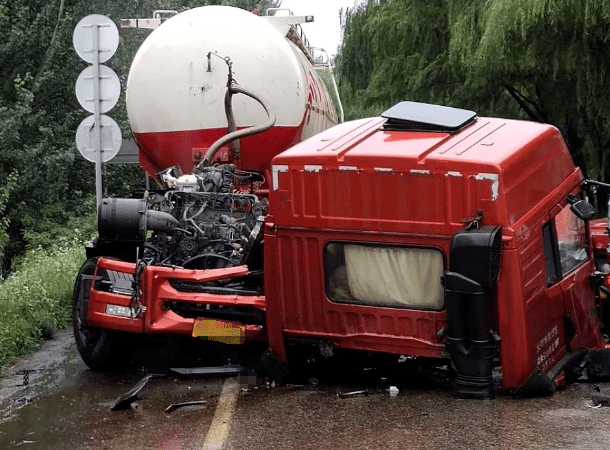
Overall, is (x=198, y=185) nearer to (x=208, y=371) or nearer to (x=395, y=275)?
(x=208, y=371)

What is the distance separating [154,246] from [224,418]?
101 inches

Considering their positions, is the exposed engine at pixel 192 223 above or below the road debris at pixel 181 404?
above

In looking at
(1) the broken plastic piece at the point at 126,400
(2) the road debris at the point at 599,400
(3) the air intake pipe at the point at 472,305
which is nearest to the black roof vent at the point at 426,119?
(3) the air intake pipe at the point at 472,305

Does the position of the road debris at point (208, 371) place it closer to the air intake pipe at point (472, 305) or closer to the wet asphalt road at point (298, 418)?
the wet asphalt road at point (298, 418)

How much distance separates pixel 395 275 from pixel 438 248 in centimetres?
41

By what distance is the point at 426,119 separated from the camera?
8523 millimetres

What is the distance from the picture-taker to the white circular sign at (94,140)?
40.2 feet

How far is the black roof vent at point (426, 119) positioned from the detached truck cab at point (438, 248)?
0.05 ft

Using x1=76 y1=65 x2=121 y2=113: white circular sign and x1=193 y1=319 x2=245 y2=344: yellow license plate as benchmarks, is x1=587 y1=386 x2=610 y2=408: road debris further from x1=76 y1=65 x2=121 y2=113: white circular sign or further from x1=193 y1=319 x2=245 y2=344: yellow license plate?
x1=76 y1=65 x2=121 y2=113: white circular sign

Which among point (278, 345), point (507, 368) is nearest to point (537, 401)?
point (507, 368)

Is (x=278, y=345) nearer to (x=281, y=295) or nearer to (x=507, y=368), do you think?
(x=281, y=295)

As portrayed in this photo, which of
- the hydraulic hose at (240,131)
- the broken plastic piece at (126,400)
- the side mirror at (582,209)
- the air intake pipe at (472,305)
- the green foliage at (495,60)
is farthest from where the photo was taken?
the green foliage at (495,60)

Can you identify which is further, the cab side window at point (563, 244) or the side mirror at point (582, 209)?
the side mirror at point (582, 209)

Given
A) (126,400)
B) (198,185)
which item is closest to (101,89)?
(198,185)
